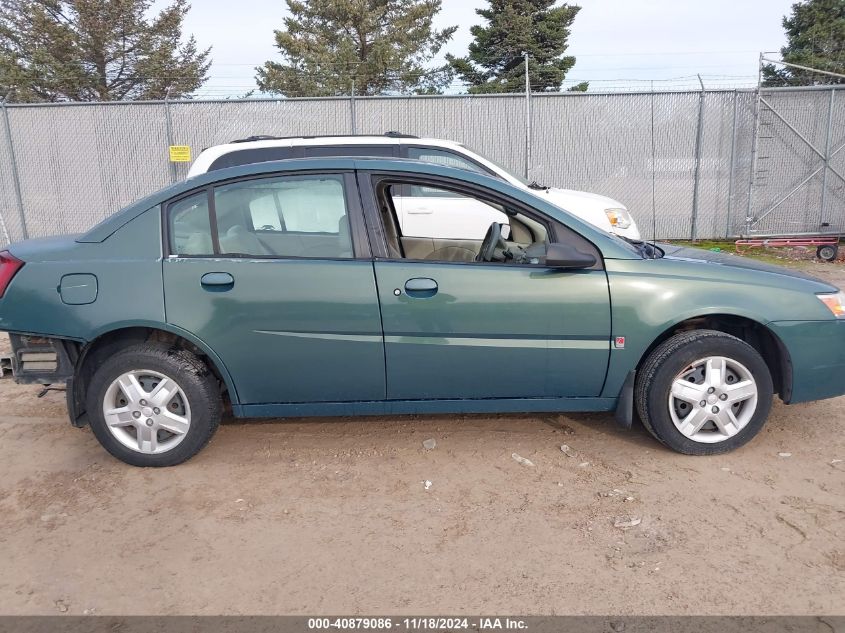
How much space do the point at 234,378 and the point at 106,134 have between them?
36.8 feet

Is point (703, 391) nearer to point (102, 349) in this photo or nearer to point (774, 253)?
point (102, 349)

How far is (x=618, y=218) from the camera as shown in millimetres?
7676

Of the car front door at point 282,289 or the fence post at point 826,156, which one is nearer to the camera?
the car front door at point 282,289

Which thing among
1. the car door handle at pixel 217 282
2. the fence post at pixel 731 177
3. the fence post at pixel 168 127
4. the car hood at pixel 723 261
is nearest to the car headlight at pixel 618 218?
the car hood at pixel 723 261

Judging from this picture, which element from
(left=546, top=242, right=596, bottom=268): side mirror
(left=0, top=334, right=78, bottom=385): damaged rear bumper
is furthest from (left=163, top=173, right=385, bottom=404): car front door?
(left=546, top=242, right=596, bottom=268): side mirror

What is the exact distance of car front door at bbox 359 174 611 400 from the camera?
3.61 metres

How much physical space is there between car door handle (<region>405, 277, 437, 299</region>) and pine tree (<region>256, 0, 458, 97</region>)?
21.5 meters

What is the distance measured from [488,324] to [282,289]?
1123 millimetres

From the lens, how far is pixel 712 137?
12.2 metres

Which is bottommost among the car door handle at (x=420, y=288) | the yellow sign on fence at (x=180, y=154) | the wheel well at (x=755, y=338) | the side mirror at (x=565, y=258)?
the wheel well at (x=755, y=338)

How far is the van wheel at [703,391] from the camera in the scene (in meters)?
3.65

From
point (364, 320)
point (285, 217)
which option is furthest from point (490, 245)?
point (285, 217)

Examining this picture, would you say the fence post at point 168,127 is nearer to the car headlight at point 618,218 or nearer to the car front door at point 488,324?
the car headlight at point 618,218

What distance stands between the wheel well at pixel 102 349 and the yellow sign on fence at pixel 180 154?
381 inches
